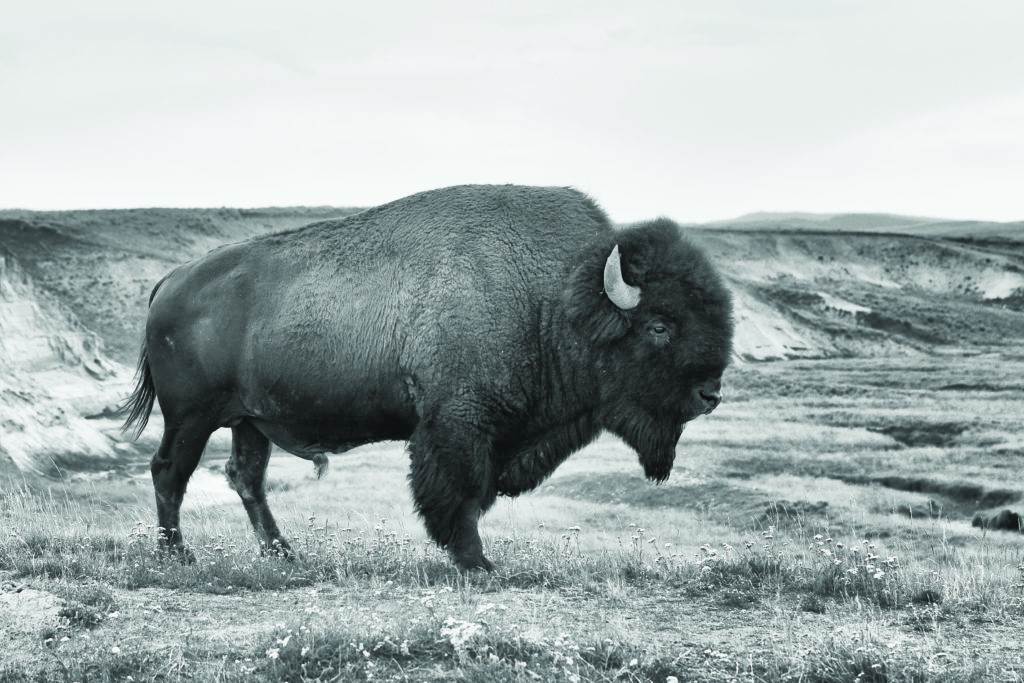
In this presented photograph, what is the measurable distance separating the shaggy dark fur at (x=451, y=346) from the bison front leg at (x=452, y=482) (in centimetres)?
1

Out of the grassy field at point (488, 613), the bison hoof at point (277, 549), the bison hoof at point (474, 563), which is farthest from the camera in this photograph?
the bison hoof at point (277, 549)

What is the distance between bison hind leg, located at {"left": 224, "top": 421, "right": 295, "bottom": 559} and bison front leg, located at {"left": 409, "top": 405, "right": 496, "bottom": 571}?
166 centimetres

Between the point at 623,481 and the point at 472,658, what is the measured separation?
17753 millimetres

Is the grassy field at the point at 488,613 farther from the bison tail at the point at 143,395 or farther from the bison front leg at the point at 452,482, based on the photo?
the bison tail at the point at 143,395

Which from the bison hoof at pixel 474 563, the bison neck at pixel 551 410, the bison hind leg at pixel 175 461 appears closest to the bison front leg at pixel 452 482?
the bison hoof at pixel 474 563

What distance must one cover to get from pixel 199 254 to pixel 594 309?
6117cm

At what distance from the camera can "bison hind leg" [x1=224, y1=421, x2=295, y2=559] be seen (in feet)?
28.5

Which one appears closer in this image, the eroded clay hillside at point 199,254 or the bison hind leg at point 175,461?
the bison hind leg at point 175,461

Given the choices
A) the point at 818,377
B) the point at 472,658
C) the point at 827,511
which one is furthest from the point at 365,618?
the point at 818,377

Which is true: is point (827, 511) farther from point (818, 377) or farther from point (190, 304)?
point (818, 377)

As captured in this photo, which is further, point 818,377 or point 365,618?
point 818,377

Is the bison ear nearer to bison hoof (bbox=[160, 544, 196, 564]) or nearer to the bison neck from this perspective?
the bison neck

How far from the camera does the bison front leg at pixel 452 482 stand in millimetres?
7621

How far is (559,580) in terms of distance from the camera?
281 inches
